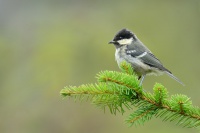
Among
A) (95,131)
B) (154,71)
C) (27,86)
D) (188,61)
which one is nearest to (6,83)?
(27,86)

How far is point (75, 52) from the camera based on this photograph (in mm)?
14516

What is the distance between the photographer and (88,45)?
573 inches

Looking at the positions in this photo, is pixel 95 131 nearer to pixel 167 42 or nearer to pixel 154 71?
pixel 167 42

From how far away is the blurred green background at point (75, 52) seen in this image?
439 inches

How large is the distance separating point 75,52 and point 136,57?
31.1ft

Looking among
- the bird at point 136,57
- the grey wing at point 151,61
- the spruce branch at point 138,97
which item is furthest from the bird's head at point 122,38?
the spruce branch at point 138,97

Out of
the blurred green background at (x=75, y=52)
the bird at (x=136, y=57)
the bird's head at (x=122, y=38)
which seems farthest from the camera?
the blurred green background at (x=75, y=52)

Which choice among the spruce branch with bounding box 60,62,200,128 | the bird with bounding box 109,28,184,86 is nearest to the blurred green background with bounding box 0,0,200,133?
the bird with bounding box 109,28,184,86

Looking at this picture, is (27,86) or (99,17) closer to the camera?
(27,86)

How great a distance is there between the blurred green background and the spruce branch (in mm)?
6756

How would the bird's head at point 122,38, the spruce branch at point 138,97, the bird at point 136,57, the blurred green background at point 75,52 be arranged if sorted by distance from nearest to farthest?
1. the spruce branch at point 138,97
2. the bird at point 136,57
3. the bird's head at point 122,38
4. the blurred green background at point 75,52

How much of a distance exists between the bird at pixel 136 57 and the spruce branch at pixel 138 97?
6.73 ft

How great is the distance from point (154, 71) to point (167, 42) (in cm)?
928

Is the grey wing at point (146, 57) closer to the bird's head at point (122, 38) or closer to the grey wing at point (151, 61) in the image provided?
the grey wing at point (151, 61)
